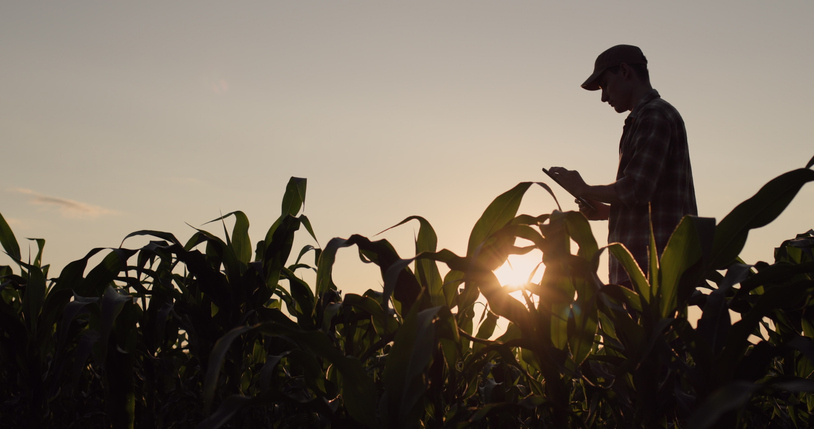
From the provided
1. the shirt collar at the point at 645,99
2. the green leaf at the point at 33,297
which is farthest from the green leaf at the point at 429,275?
the shirt collar at the point at 645,99

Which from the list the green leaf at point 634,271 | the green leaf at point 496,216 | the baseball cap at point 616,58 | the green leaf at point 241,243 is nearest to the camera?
the green leaf at point 634,271

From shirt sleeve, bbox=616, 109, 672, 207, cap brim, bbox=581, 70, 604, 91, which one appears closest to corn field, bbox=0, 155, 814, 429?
shirt sleeve, bbox=616, 109, 672, 207

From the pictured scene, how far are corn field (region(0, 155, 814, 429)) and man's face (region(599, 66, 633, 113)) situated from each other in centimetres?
112

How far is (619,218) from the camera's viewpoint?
7.89ft

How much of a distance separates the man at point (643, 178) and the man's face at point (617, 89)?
0.01m

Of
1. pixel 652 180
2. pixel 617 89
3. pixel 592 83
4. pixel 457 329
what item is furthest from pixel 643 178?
pixel 457 329

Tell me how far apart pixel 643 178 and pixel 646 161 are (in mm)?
76

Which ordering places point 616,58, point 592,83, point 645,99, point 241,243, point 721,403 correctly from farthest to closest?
1. point 592,83
2. point 616,58
3. point 645,99
4. point 241,243
5. point 721,403

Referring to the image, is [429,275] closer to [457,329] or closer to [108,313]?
[457,329]

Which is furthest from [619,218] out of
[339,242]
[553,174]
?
[339,242]

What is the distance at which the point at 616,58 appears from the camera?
2.68 meters

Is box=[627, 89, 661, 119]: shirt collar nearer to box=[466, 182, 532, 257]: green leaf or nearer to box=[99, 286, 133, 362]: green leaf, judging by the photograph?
box=[466, 182, 532, 257]: green leaf

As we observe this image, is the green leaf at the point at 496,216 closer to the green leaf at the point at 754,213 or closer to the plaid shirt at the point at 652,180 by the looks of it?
the green leaf at the point at 754,213

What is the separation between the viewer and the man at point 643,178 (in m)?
2.19
